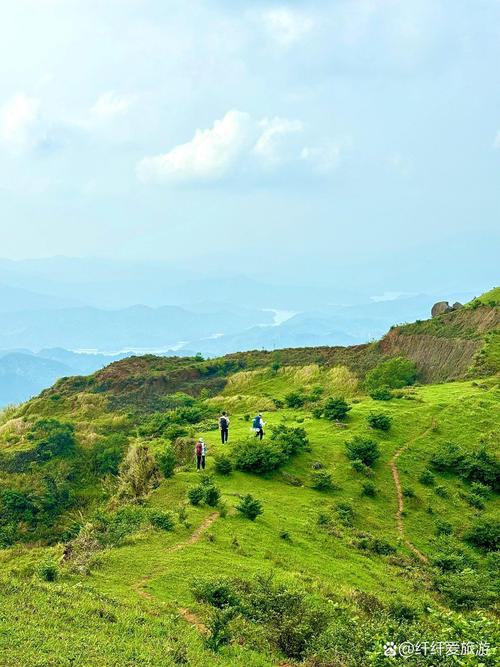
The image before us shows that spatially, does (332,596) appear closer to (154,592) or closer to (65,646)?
(154,592)

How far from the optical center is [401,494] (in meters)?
25.5

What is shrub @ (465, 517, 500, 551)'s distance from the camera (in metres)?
22.2

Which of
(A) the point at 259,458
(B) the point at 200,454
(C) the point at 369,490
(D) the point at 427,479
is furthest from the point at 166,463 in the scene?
(D) the point at 427,479

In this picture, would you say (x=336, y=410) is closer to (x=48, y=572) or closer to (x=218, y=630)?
(x=48, y=572)

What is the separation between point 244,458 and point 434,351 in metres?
31.2

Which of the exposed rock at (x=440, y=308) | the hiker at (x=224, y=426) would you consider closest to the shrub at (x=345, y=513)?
the hiker at (x=224, y=426)

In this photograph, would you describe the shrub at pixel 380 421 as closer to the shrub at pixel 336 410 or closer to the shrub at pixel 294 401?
the shrub at pixel 336 410

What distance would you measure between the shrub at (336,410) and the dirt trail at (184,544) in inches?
547

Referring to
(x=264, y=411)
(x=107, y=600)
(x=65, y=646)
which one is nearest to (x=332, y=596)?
(x=107, y=600)

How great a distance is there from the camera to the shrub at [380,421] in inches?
1214

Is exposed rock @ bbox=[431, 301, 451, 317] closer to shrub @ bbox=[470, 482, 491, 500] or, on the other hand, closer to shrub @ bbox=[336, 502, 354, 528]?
shrub @ bbox=[470, 482, 491, 500]

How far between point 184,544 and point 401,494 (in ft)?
39.0

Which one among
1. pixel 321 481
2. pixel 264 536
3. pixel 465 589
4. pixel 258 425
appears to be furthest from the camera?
pixel 258 425

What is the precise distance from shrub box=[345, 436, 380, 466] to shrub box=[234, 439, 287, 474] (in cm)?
359
